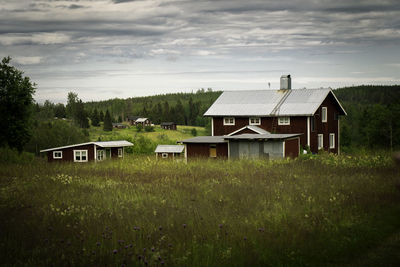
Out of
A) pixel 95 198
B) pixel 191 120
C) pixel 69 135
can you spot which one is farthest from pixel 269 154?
pixel 191 120

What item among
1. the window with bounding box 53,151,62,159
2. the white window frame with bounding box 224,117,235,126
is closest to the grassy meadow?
the white window frame with bounding box 224,117,235,126

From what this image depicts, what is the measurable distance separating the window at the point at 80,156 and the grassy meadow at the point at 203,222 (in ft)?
74.7

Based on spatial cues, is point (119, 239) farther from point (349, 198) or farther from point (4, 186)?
point (4, 186)

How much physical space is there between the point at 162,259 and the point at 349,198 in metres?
8.58

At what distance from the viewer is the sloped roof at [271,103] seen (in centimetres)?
3844

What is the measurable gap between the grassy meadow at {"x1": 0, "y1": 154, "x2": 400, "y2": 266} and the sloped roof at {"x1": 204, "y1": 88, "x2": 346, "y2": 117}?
19321mm

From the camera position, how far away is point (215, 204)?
1428cm

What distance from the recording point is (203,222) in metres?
11.9

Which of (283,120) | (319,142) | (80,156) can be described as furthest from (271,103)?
(80,156)

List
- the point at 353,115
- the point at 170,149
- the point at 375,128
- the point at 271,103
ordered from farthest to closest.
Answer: the point at 353,115 → the point at 375,128 → the point at 170,149 → the point at 271,103

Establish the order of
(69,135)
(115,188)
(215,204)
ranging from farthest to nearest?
(69,135)
(115,188)
(215,204)

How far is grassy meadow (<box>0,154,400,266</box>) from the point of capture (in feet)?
31.4

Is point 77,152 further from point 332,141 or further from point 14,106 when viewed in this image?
point 332,141

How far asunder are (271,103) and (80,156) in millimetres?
20285
